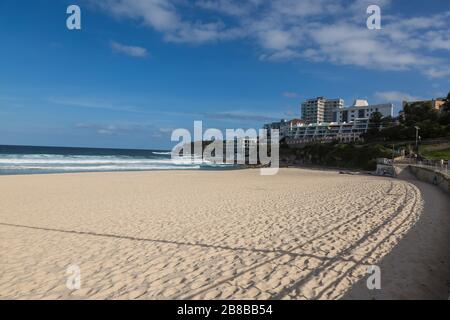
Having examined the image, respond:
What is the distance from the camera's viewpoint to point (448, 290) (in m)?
4.20

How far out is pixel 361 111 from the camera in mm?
117750

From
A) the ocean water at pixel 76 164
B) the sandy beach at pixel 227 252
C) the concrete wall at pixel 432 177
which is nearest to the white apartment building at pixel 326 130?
the ocean water at pixel 76 164

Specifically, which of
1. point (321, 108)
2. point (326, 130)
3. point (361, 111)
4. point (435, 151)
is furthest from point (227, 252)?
point (321, 108)

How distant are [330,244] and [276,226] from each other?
6.27ft

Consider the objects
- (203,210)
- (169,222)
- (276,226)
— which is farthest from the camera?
(203,210)

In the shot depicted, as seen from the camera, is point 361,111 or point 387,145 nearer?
point 387,145

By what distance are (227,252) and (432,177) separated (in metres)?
20.5

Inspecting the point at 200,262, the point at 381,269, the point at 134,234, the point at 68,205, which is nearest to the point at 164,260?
the point at 200,262

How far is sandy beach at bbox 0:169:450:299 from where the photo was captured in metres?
4.31

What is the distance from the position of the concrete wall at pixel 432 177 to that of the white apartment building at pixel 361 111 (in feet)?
304

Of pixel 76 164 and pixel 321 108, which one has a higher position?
pixel 321 108

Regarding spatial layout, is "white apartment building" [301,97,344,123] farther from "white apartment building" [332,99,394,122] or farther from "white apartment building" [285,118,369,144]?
"white apartment building" [285,118,369,144]

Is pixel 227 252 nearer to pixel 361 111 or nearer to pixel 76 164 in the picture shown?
pixel 76 164
